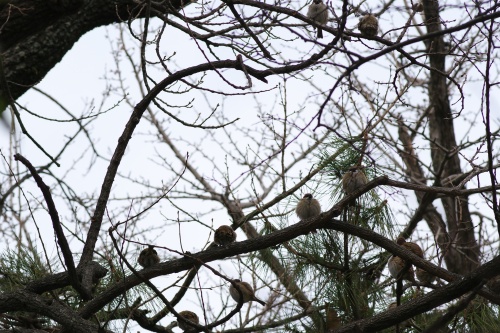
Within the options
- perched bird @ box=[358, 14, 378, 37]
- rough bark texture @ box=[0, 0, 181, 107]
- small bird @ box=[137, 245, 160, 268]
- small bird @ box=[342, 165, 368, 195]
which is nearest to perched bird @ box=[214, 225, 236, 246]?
small bird @ box=[137, 245, 160, 268]

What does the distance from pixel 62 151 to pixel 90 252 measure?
1779 millimetres

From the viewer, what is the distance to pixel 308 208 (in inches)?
104

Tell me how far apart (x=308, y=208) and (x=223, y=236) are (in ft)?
1.31

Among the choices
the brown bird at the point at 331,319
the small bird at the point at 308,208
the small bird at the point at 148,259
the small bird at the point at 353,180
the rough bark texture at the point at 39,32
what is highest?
the rough bark texture at the point at 39,32

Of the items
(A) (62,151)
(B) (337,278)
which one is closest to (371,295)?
(B) (337,278)

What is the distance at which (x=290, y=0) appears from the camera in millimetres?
3111

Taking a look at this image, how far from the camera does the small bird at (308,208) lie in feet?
8.64

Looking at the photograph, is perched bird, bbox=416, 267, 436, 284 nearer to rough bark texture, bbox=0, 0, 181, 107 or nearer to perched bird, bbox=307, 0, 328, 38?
perched bird, bbox=307, 0, 328, 38

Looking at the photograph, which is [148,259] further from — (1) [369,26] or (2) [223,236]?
(1) [369,26]

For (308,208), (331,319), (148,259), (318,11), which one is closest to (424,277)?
(331,319)

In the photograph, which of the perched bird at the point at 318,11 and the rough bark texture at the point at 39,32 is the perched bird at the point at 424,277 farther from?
the rough bark texture at the point at 39,32

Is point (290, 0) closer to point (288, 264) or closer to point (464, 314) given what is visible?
point (288, 264)

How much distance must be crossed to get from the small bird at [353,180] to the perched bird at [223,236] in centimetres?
52

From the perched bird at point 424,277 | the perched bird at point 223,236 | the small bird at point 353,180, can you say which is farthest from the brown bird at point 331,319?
the perched bird at point 223,236
